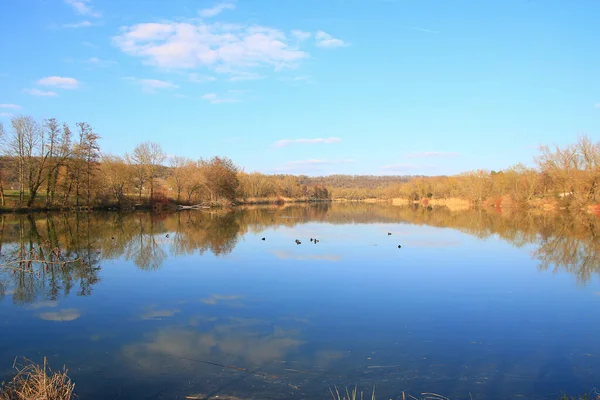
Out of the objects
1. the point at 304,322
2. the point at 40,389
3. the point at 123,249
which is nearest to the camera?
the point at 40,389

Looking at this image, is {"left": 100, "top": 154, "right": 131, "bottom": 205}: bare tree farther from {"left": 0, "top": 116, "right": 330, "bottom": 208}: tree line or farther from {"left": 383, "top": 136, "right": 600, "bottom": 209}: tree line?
Answer: {"left": 383, "top": 136, "right": 600, "bottom": 209}: tree line

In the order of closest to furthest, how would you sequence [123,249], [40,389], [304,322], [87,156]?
[40,389] < [304,322] < [123,249] < [87,156]

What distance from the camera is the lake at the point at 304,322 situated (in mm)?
5242

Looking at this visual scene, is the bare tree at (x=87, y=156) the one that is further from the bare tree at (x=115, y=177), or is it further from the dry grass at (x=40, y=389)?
the dry grass at (x=40, y=389)

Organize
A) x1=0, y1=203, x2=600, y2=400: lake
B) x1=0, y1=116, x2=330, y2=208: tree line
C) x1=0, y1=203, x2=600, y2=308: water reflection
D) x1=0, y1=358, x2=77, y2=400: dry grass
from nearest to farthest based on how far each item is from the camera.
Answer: x1=0, y1=358, x2=77, y2=400: dry grass < x1=0, y1=203, x2=600, y2=400: lake < x1=0, y1=203, x2=600, y2=308: water reflection < x1=0, y1=116, x2=330, y2=208: tree line

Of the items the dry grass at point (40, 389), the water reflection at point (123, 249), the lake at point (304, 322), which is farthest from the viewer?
the water reflection at point (123, 249)

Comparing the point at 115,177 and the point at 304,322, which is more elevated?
the point at 115,177

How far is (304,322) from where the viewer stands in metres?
7.61

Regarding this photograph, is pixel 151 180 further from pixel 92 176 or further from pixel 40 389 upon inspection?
pixel 40 389

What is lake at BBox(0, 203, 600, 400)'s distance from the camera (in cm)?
524

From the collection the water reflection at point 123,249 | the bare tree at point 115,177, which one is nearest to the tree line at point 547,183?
the water reflection at point 123,249

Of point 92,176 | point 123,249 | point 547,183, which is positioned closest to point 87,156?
point 92,176

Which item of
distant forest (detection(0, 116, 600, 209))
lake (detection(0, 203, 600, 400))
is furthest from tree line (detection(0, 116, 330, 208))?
lake (detection(0, 203, 600, 400))

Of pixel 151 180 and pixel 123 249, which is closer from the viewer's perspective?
pixel 123 249
